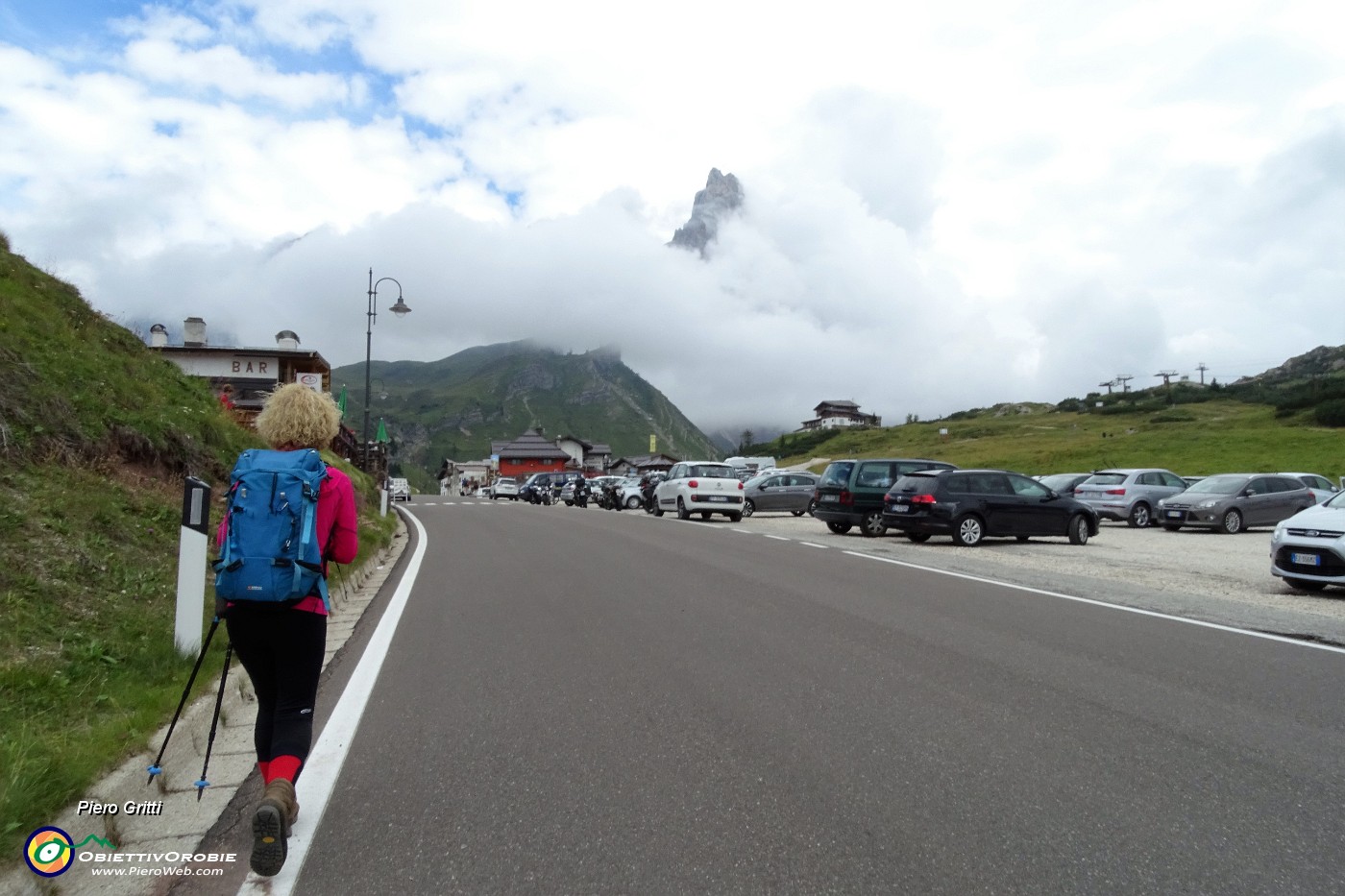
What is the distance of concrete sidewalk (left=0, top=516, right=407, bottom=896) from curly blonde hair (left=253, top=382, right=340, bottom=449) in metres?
1.64

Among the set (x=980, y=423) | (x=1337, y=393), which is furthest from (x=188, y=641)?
(x=980, y=423)

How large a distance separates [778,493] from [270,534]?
29348 mm

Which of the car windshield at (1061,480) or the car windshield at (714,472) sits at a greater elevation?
the car windshield at (714,472)

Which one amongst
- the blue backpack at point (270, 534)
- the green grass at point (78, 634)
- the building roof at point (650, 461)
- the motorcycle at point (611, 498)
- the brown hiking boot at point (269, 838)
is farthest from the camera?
the building roof at point (650, 461)

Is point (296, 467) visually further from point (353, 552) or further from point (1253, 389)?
point (1253, 389)

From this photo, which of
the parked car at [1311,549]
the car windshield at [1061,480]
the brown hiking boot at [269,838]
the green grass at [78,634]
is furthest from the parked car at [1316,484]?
the brown hiking boot at [269,838]

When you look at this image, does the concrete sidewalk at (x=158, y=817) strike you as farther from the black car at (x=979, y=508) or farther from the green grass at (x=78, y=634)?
the black car at (x=979, y=508)

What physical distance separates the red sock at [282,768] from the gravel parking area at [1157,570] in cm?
832

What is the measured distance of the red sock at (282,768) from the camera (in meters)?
3.76

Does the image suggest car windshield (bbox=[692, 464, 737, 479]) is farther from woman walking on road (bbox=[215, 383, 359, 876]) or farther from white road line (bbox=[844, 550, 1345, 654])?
woman walking on road (bbox=[215, 383, 359, 876])

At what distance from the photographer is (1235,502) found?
2359 centimetres

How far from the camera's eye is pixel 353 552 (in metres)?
3.97

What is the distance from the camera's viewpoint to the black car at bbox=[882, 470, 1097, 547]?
1886cm

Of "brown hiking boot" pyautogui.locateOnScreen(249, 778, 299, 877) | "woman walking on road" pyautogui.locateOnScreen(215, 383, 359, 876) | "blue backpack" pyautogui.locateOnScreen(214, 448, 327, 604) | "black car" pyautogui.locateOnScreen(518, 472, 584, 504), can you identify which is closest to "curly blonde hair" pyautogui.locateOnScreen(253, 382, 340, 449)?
"woman walking on road" pyautogui.locateOnScreen(215, 383, 359, 876)
